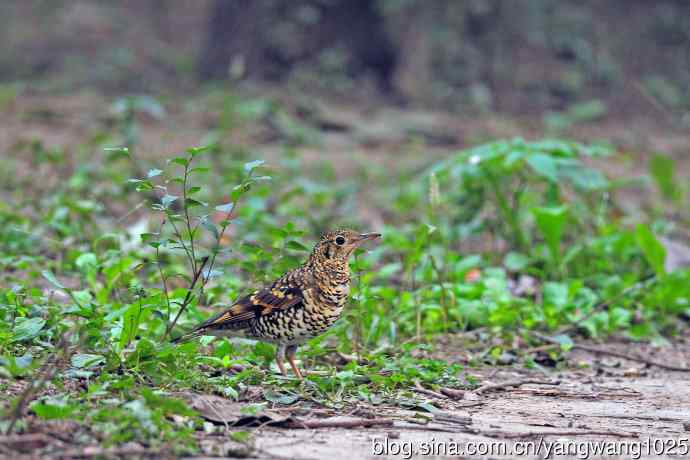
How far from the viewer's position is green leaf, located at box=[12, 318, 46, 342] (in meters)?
4.31

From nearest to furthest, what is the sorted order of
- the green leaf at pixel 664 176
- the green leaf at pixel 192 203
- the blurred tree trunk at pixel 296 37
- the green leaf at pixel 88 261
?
1. the green leaf at pixel 192 203
2. the green leaf at pixel 88 261
3. the green leaf at pixel 664 176
4. the blurred tree trunk at pixel 296 37

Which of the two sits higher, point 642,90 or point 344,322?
point 642,90

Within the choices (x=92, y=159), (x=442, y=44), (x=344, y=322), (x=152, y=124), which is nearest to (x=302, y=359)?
(x=344, y=322)

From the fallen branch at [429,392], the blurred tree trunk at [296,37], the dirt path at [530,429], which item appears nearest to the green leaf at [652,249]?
the dirt path at [530,429]

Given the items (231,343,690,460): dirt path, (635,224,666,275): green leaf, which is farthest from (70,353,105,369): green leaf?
(635,224,666,275): green leaf

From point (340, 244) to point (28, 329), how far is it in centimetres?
161

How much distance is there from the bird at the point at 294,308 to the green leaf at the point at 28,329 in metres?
0.67

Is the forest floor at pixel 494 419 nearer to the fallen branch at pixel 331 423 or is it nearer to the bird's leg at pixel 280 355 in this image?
the fallen branch at pixel 331 423

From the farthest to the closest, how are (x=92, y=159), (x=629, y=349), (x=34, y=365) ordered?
(x=92, y=159), (x=629, y=349), (x=34, y=365)

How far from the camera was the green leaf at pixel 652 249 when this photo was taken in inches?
270

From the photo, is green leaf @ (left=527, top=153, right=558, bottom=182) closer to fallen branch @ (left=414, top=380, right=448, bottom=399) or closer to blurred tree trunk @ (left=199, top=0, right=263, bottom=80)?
fallen branch @ (left=414, top=380, right=448, bottom=399)

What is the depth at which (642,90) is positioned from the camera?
13422 mm

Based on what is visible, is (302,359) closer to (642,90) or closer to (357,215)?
(357,215)

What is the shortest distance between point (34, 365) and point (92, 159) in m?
6.46
